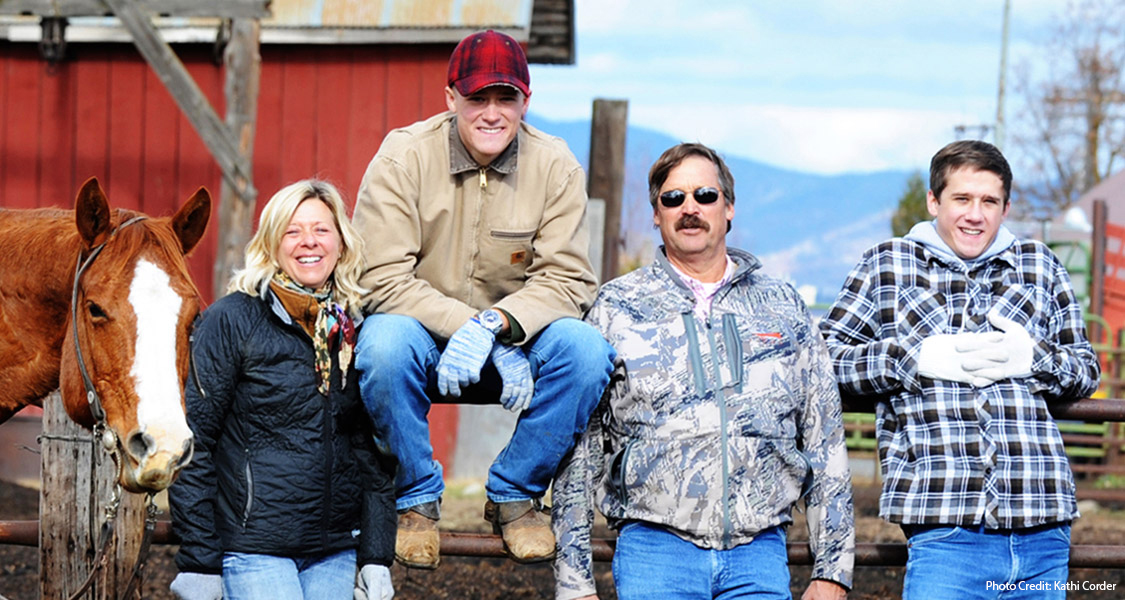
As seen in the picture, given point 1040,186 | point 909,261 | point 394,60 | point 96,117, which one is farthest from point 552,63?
point 1040,186

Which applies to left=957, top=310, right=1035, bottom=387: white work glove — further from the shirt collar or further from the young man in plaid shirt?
the shirt collar

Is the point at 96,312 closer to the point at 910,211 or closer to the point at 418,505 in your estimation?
the point at 418,505

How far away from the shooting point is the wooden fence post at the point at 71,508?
3.36 metres

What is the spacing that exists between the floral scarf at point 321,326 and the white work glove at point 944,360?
1.54 m

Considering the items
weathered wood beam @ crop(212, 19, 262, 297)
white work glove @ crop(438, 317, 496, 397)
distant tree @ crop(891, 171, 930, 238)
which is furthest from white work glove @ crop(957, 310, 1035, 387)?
distant tree @ crop(891, 171, 930, 238)

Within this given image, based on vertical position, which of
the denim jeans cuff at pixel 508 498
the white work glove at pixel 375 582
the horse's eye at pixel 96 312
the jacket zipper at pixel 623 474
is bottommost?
the white work glove at pixel 375 582

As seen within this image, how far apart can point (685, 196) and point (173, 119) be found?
6992mm

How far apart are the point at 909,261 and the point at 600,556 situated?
122cm

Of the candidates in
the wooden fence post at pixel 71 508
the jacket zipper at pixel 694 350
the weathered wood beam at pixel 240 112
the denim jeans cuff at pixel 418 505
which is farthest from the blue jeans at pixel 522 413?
the weathered wood beam at pixel 240 112

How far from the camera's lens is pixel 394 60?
8969 mm

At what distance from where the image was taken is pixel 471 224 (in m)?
3.19

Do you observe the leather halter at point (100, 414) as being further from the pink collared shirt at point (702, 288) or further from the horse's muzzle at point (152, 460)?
the pink collared shirt at point (702, 288)

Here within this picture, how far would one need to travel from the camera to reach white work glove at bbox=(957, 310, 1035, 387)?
122 inches

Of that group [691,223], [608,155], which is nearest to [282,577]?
[691,223]
